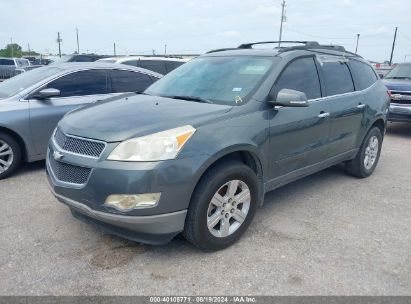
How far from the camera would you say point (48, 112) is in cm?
532

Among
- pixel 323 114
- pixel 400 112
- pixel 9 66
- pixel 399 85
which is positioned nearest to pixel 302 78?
pixel 323 114

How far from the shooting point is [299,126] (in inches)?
157

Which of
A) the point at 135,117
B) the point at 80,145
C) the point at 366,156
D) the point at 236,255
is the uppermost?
the point at 135,117

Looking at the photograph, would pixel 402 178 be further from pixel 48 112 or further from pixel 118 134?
pixel 48 112

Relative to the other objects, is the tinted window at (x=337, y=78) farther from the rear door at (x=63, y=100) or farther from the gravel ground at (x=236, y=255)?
the rear door at (x=63, y=100)

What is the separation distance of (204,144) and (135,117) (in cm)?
67

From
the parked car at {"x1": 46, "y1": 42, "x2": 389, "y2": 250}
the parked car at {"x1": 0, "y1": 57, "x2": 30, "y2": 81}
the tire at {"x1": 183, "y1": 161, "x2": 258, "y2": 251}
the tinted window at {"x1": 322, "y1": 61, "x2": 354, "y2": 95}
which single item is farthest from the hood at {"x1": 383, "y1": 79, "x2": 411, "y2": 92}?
the parked car at {"x1": 0, "y1": 57, "x2": 30, "y2": 81}

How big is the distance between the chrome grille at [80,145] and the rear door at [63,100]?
2120 millimetres

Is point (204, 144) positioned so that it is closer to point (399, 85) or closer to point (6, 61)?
point (399, 85)

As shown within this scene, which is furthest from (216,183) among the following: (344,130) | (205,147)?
(344,130)

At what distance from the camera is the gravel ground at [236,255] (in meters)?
2.86

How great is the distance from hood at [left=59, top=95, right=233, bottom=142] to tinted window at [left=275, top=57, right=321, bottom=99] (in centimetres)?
83

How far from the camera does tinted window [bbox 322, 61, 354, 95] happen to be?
180 inches

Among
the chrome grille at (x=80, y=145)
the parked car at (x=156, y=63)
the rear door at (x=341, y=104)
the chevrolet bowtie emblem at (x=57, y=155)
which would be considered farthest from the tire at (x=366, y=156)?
the parked car at (x=156, y=63)
